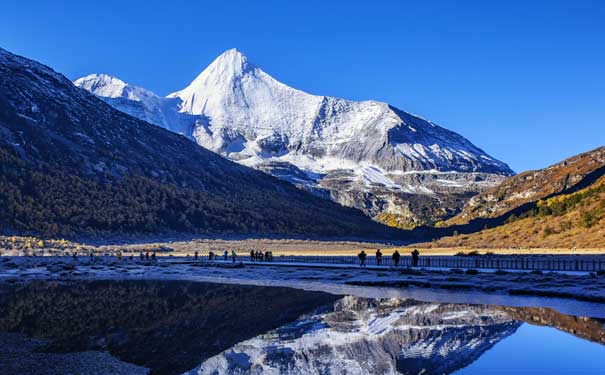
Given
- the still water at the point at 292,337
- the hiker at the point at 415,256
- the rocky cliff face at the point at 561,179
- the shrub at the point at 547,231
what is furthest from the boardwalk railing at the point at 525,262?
the rocky cliff face at the point at 561,179

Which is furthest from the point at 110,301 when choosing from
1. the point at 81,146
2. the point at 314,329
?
the point at 81,146

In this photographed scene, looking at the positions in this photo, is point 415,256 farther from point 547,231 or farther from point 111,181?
point 111,181

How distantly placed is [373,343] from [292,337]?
98.0 inches

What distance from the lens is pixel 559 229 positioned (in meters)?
73.3

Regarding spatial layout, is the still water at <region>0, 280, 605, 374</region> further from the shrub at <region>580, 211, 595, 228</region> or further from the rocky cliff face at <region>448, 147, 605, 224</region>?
the rocky cliff face at <region>448, 147, 605, 224</region>

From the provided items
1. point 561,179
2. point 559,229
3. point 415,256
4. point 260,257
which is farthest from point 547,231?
Result: point 561,179

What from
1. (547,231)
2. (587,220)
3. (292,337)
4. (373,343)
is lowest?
(292,337)

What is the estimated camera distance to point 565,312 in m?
22.3

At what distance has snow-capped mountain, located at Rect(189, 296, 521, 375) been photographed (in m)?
13.7

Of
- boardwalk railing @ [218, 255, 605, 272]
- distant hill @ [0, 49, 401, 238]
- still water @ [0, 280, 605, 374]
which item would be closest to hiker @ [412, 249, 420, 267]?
boardwalk railing @ [218, 255, 605, 272]

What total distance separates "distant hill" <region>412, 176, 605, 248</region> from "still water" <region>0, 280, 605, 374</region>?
147ft

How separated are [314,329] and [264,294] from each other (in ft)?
42.2

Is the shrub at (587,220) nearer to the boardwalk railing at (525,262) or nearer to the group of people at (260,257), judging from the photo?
the boardwalk railing at (525,262)

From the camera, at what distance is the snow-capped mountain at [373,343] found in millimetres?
13727
